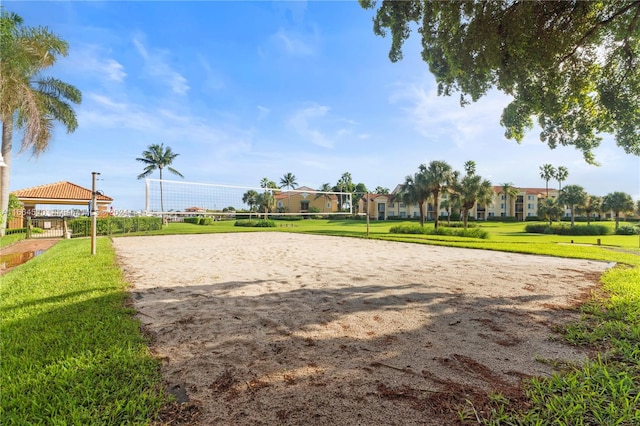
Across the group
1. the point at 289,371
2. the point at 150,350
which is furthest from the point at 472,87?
the point at 150,350

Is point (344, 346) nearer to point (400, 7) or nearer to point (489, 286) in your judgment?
point (489, 286)

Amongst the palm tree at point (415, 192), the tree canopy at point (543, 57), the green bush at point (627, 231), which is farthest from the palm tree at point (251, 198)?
the green bush at point (627, 231)

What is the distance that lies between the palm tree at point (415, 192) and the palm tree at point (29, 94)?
26809 millimetres

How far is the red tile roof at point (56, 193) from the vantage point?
24.8m

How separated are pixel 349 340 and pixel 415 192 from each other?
28.2 m

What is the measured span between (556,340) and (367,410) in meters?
2.19

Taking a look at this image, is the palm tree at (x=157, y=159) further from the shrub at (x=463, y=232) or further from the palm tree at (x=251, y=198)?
the shrub at (x=463, y=232)

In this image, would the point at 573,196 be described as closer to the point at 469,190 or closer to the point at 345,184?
the point at 469,190

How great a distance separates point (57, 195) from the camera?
25391 millimetres

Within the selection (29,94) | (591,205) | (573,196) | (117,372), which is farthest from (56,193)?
(591,205)

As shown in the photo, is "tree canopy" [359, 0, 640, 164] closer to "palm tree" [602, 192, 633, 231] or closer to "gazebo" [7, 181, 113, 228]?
"gazebo" [7, 181, 113, 228]

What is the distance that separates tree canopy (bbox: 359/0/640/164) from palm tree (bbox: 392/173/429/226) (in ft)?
69.9

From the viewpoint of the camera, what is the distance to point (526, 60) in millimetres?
5195

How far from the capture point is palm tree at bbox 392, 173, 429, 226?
28.8m
